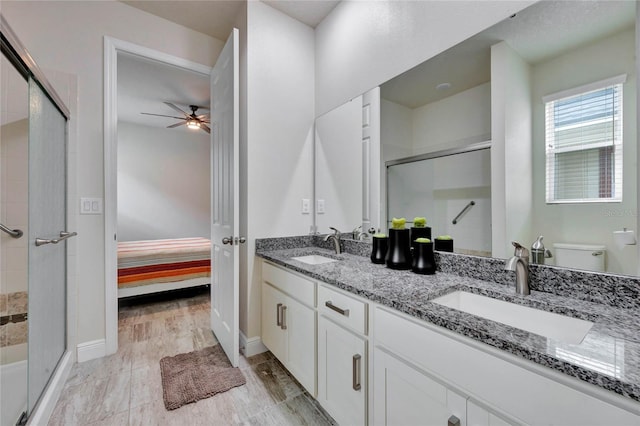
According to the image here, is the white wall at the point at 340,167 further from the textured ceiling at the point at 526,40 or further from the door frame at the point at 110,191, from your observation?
the door frame at the point at 110,191

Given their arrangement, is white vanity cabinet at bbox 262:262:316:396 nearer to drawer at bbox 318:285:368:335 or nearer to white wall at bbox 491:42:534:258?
drawer at bbox 318:285:368:335

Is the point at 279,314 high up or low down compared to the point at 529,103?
down

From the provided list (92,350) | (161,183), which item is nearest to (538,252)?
(92,350)

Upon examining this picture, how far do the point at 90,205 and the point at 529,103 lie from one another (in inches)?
A: 108

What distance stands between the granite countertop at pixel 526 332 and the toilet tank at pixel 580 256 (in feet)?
0.41

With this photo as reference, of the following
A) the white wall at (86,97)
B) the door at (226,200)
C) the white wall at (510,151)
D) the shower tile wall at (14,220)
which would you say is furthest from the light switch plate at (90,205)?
the white wall at (510,151)

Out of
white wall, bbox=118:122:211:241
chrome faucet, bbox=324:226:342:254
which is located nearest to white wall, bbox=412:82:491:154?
chrome faucet, bbox=324:226:342:254

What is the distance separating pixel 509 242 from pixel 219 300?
2.01 m

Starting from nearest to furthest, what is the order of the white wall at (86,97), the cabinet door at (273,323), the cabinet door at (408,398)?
1. the cabinet door at (408,398)
2. the cabinet door at (273,323)
3. the white wall at (86,97)

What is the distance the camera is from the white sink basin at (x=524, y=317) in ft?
2.78

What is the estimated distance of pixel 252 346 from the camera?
209 cm

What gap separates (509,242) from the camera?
1198 mm

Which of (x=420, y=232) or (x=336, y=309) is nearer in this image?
(x=336, y=309)

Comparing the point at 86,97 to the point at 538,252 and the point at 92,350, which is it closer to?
the point at 92,350
